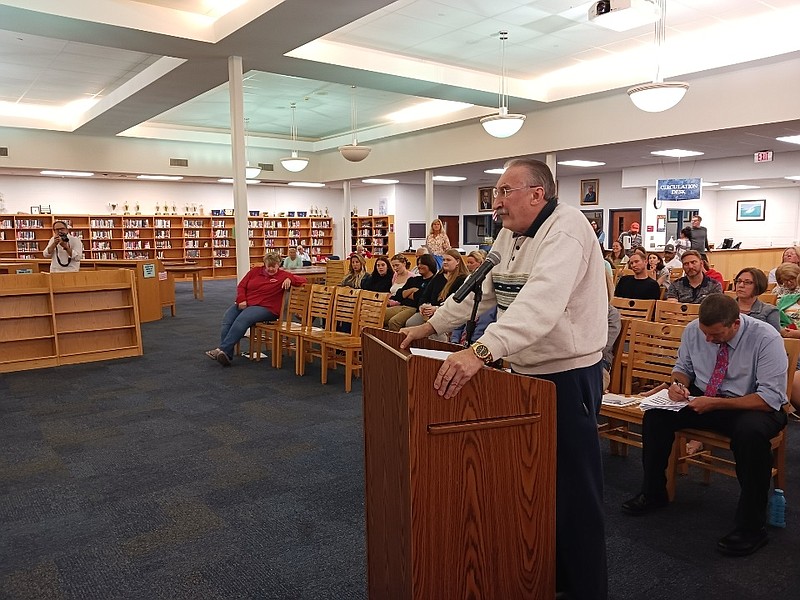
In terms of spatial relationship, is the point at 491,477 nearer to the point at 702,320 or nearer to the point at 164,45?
the point at 702,320

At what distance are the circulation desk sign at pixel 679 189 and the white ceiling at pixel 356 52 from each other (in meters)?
1.00

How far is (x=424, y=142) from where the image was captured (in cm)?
1480

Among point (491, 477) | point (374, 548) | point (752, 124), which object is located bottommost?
point (374, 548)

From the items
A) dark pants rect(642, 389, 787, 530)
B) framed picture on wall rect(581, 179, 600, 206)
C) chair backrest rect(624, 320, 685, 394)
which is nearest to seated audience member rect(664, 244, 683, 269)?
framed picture on wall rect(581, 179, 600, 206)

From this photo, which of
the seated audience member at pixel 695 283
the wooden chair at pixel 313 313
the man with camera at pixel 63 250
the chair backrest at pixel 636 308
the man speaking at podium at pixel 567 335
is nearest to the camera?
the man speaking at podium at pixel 567 335

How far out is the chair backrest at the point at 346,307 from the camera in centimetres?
633

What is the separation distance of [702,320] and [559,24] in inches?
232

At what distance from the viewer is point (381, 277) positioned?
775 centimetres

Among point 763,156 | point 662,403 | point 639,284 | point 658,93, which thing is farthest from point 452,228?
point 662,403

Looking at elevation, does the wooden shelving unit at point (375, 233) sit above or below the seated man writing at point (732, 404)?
above

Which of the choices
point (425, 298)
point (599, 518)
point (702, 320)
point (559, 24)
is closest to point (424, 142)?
point (559, 24)

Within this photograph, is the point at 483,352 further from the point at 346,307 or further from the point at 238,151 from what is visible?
the point at 238,151

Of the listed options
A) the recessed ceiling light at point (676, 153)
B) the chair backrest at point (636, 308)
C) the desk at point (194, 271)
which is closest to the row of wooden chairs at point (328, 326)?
the chair backrest at point (636, 308)

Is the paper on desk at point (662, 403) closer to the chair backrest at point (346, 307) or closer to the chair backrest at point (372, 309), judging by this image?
the chair backrest at point (372, 309)
